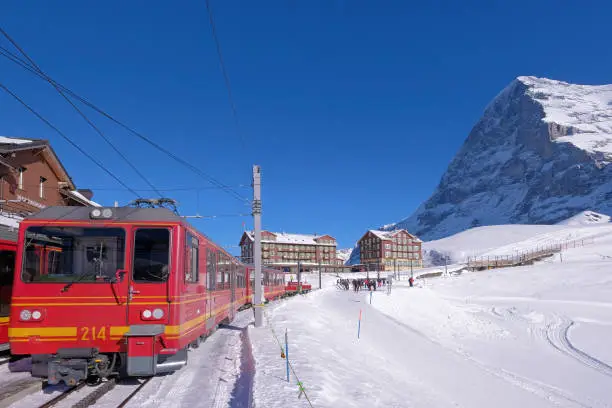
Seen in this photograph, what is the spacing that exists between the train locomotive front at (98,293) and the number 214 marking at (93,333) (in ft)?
0.05

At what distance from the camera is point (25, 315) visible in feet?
24.6

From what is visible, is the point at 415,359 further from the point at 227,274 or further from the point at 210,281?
the point at 210,281

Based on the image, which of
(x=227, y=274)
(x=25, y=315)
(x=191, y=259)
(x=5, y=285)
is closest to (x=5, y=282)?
(x=5, y=285)

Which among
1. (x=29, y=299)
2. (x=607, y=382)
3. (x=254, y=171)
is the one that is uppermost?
(x=254, y=171)

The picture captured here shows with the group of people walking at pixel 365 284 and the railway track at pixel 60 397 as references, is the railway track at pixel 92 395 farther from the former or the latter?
the group of people walking at pixel 365 284

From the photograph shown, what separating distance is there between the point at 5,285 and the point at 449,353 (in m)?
16.8

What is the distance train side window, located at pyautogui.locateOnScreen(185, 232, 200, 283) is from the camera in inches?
334

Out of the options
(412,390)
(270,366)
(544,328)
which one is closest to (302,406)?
(270,366)

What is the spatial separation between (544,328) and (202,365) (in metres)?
24.0

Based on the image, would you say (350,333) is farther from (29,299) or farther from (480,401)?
(29,299)

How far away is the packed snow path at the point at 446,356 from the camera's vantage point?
9.45m

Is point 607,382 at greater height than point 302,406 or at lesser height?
lesser

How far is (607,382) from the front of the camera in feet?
51.5

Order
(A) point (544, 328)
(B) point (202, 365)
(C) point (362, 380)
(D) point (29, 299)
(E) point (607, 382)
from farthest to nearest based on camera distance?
(A) point (544, 328)
(E) point (607, 382)
(B) point (202, 365)
(C) point (362, 380)
(D) point (29, 299)
